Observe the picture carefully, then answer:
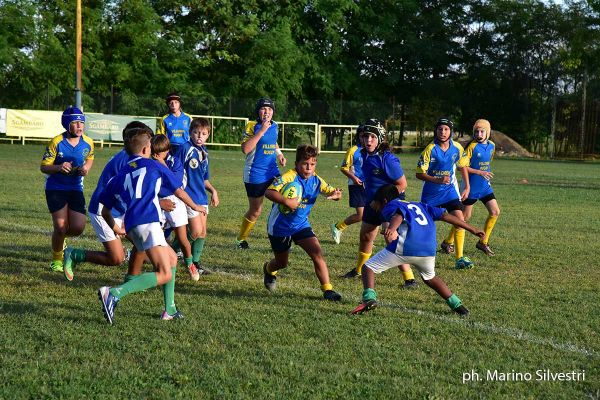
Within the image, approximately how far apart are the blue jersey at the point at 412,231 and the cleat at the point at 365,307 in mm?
471

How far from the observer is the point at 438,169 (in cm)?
923

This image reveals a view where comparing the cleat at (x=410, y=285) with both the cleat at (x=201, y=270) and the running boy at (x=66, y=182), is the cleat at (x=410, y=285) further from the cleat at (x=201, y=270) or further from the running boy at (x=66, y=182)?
the running boy at (x=66, y=182)

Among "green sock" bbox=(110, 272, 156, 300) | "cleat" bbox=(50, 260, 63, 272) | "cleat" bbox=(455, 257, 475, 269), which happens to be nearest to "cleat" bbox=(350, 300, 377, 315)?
"green sock" bbox=(110, 272, 156, 300)

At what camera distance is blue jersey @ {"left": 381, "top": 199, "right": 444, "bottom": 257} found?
6.41 meters

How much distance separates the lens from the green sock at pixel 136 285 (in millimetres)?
5898

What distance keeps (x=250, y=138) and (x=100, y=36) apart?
36.2m

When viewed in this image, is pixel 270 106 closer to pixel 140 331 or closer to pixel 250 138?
pixel 250 138

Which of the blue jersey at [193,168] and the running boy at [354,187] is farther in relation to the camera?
the running boy at [354,187]

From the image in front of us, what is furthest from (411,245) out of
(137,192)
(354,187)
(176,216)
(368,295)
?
(354,187)

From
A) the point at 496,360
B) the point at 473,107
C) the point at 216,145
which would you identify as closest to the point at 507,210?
the point at 496,360

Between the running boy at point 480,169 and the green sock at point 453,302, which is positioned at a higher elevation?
the running boy at point 480,169

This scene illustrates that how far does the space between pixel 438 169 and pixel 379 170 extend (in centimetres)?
124

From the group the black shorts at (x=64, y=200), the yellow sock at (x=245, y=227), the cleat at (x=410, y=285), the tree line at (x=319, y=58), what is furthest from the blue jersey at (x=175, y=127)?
the tree line at (x=319, y=58)

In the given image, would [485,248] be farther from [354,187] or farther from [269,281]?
[269,281]
